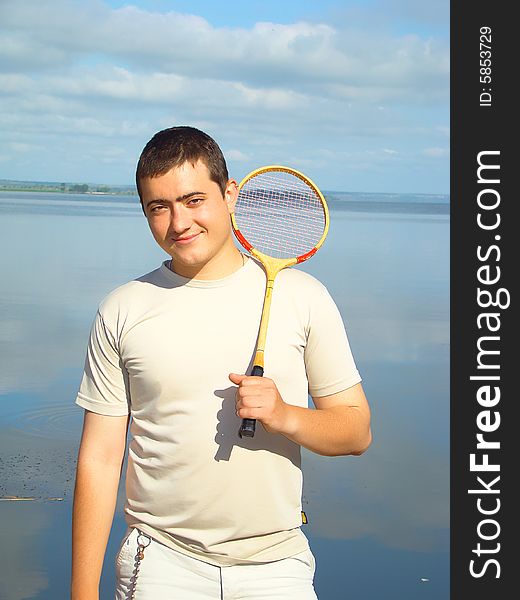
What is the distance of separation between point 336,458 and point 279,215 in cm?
262

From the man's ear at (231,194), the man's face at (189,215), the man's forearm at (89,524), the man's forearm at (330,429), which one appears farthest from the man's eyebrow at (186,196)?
the man's forearm at (89,524)

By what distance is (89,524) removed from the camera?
315 centimetres

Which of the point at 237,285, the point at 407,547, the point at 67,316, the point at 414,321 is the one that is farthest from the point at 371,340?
the point at 237,285

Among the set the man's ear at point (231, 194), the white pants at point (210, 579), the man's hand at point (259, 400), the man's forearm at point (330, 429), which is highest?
the man's ear at point (231, 194)

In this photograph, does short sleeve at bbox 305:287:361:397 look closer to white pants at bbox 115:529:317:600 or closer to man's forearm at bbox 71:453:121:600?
white pants at bbox 115:529:317:600

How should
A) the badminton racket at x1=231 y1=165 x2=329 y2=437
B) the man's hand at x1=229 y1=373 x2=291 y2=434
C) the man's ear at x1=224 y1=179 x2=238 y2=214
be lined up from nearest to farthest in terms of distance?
the man's hand at x1=229 y1=373 x2=291 y2=434 < the man's ear at x1=224 y1=179 x2=238 y2=214 < the badminton racket at x1=231 y1=165 x2=329 y2=437

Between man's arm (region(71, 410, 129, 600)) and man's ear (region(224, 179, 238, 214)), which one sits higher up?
man's ear (region(224, 179, 238, 214))

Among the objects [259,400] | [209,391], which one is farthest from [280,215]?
[259,400]

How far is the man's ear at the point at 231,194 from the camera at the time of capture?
3229mm

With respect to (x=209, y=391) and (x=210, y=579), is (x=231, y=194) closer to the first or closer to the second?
(x=209, y=391)

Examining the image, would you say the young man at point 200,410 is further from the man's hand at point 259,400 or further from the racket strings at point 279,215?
the racket strings at point 279,215

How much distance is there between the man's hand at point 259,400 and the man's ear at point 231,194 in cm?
58

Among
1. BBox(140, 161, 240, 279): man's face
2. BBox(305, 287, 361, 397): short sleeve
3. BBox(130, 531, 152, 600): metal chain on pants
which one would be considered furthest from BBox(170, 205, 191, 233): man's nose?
BBox(130, 531, 152, 600): metal chain on pants

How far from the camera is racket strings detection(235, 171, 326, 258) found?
365cm
